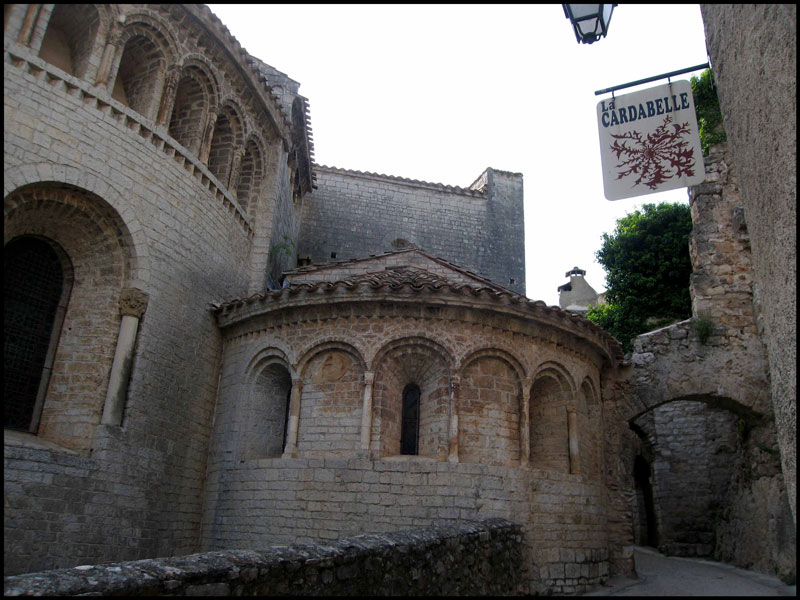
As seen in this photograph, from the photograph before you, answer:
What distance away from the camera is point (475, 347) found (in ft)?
35.4

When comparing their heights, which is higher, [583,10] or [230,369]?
[583,10]

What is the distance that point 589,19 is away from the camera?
5.95 meters

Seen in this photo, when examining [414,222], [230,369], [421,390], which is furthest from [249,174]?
[414,222]

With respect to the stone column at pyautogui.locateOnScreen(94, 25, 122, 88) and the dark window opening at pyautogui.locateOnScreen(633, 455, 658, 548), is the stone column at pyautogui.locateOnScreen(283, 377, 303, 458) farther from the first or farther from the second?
the dark window opening at pyautogui.locateOnScreen(633, 455, 658, 548)

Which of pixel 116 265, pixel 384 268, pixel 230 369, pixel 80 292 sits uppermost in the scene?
pixel 384 268

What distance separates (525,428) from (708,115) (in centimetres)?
912

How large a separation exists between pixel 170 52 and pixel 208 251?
3.57 metres

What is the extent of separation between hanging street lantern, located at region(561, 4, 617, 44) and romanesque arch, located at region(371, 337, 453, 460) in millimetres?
5813

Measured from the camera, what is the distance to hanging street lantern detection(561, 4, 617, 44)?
588 centimetres

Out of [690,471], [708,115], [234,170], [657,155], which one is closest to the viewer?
[657,155]

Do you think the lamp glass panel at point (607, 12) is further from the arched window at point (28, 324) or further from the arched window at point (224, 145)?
→ the arched window at point (224, 145)

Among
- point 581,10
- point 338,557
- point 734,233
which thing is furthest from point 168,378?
point 734,233

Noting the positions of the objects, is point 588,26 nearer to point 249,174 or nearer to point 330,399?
point 330,399

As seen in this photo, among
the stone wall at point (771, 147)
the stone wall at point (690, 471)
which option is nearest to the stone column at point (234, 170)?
the stone wall at point (771, 147)
